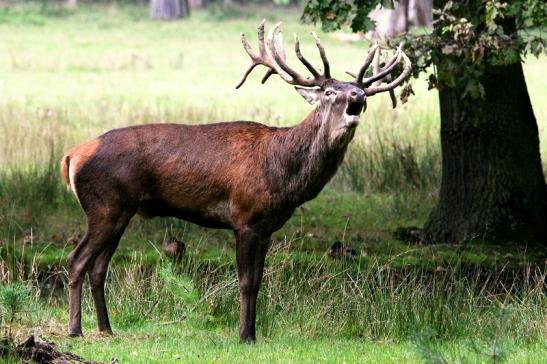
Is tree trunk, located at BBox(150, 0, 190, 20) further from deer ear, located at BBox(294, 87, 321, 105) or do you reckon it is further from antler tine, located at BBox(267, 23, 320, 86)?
deer ear, located at BBox(294, 87, 321, 105)

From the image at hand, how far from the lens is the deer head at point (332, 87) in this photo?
26.7 feet

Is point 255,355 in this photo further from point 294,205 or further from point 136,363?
point 294,205

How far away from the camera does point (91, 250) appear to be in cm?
858

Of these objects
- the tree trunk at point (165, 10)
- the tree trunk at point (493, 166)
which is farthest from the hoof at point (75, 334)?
the tree trunk at point (165, 10)


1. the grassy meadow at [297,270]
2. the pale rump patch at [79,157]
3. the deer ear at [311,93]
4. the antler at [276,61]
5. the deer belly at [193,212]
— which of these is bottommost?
the grassy meadow at [297,270]

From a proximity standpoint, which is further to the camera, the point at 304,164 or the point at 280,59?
the point at 280,59

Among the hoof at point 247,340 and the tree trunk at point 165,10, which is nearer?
the hoof at point 247,340

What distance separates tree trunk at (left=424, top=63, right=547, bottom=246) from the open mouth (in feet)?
11.0

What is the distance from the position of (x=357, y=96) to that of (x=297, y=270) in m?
2.32

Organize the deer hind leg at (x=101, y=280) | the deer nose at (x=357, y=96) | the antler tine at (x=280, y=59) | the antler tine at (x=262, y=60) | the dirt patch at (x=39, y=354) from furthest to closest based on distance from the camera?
the antler tine at (x=262, y=60)
the deer hind leg at (x=101, y=280)
the antler tine at (x=280, y=59)
the deer nose at (x=357, y=96)
the dirt patch at (x=39, y=354)

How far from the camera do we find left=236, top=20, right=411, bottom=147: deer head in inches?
321

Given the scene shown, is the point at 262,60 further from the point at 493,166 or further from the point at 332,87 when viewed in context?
the point at 493,166

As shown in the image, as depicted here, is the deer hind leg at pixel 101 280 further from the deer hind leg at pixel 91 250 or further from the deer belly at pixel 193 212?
the deer belly at pixel 193 212

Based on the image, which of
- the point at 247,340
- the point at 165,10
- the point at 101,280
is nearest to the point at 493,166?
the point at 247,340
